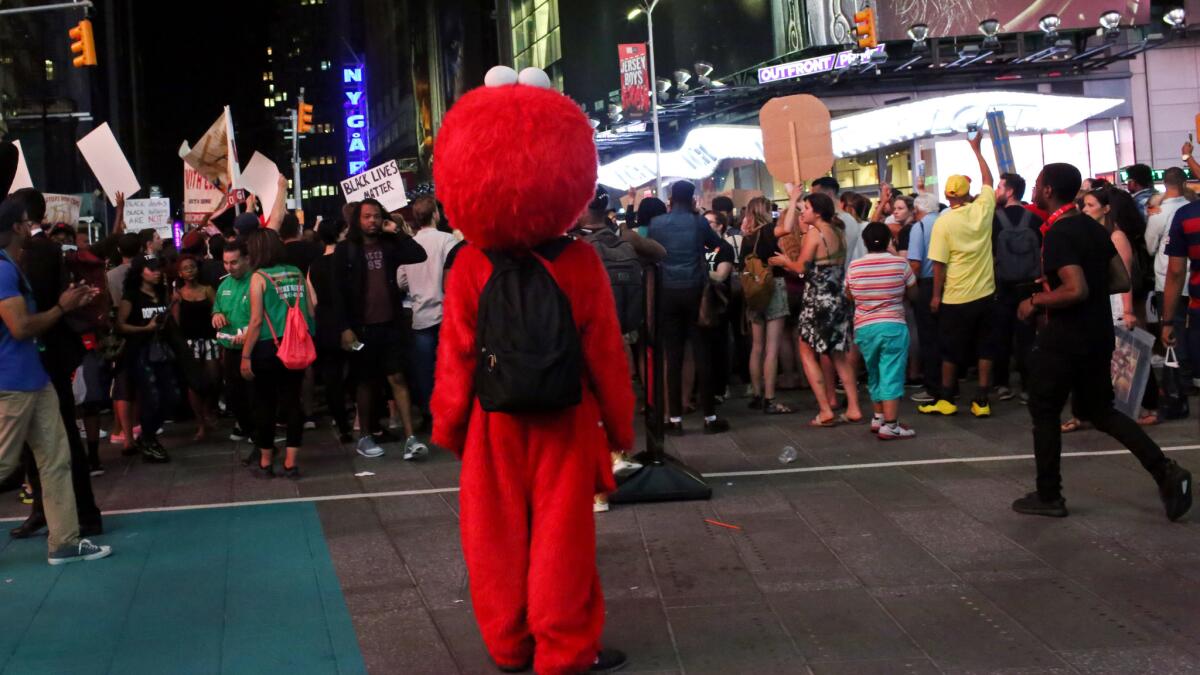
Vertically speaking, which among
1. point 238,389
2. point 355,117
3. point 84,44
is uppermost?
point 355,117

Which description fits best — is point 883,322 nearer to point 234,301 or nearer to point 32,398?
point 234,301

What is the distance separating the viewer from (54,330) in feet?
25.3

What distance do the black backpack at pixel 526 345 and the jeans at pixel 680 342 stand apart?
217 inches

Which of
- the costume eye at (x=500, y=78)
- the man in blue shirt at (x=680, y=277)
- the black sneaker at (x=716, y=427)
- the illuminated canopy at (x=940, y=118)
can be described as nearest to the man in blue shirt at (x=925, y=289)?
the black sneaker at (x=716, y=427)

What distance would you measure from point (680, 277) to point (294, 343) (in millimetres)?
3004

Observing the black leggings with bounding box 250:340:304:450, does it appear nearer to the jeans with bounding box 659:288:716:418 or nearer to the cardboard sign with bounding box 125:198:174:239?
the jeans with bounding box 659:288:716:418

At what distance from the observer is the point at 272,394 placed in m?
9.66

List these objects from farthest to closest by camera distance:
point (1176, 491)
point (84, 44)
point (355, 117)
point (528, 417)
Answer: point (355, 117), point (84, 44), point (1176, 491), point (528, 417)

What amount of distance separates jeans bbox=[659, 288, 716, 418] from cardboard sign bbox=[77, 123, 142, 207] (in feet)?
23.7

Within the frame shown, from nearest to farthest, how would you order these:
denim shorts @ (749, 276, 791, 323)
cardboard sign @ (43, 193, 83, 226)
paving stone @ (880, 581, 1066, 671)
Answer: paving stone @ (880, 581, 1066, 671) → denim shorts @ (749, 276, 791, 323) → cardboard sign @ (43, 193, 83, 226)

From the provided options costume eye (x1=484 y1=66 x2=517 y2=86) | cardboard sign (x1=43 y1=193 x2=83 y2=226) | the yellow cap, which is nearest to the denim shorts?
the yellow cap

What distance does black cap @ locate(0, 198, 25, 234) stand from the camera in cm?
700

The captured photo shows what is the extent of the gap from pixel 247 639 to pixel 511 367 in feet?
6.07

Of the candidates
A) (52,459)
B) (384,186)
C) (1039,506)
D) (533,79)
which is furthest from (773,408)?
(533,79)
